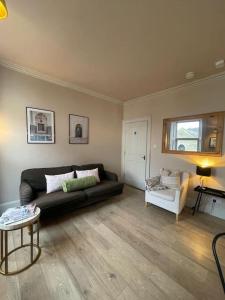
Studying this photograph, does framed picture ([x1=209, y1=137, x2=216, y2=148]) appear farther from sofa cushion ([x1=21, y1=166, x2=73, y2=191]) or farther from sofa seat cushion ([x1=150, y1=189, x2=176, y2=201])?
sofa cushion ([x1=21, y1=166, x2=73, y2=191])

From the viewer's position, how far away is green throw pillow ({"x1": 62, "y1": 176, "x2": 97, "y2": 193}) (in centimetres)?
249

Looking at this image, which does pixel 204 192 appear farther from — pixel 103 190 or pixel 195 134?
pixel 103 190

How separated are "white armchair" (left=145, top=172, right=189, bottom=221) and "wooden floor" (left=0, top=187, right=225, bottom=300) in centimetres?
22

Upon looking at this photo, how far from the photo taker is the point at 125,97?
3.97m

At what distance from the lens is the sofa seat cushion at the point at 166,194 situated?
96.7 inches

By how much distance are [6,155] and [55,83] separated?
1.72 m

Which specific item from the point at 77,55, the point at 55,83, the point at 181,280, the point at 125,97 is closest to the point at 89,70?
the point at 77,55

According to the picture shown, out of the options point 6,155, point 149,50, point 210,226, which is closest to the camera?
point 149,50

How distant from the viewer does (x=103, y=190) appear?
9.11 ft

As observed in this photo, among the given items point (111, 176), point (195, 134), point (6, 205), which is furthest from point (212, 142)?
point (6, 205)

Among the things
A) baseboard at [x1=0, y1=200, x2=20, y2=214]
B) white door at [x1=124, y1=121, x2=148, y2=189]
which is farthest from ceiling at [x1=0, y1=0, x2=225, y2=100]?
→ baseboard at [x1=0, y1=200, x2=20, y2=214]

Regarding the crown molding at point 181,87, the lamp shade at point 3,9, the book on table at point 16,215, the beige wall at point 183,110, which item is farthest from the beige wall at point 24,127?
the lamp shade at point 3,9

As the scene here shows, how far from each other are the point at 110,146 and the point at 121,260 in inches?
113

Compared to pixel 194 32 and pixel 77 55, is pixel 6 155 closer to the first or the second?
pixel 77 55
